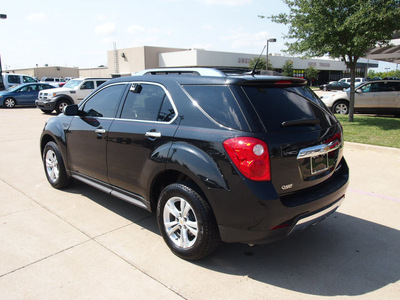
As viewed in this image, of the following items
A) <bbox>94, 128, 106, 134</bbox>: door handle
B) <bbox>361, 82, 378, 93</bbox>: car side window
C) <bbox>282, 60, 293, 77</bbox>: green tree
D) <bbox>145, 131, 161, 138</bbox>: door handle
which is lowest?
<bbox>94, 128, 106, 134</bbox>: door handle

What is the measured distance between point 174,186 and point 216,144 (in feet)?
2.05

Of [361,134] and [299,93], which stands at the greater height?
[299,93]

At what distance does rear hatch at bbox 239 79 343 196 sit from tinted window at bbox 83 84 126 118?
1.81 metres

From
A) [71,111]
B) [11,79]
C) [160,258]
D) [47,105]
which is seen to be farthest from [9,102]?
[160,258]

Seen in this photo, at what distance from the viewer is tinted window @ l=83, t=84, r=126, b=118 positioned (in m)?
4.12

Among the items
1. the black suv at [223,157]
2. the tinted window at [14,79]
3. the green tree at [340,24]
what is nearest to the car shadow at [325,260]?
the black suv at [223,157]

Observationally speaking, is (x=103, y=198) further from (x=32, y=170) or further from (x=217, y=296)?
(x=217, y=296)

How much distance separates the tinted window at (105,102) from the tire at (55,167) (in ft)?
3.06

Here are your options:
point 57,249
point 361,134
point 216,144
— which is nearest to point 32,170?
point 57,249

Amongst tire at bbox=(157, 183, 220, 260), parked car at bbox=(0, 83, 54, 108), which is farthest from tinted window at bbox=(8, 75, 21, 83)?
tire at bbox=(157, 183, 220, 260)

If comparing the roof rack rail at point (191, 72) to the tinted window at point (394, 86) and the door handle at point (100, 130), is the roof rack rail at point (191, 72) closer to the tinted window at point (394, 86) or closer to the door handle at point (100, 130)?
the door handle at point (100, 130)

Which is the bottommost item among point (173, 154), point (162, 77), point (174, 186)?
point (174, 186)

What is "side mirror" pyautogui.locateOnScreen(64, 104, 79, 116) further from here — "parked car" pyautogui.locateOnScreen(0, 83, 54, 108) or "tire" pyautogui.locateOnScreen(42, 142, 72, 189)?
"parked car" pyautogui.locateOnScreen(0, 83, 54, 108)

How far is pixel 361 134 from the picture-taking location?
9.36 meters
